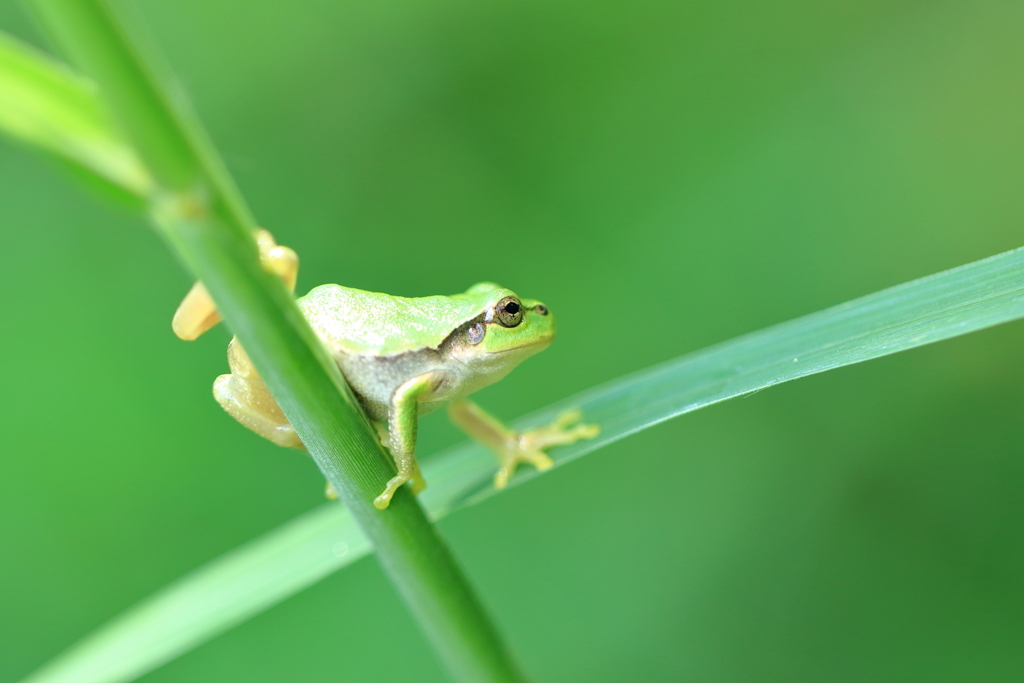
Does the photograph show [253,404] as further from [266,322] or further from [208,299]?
[266,322]

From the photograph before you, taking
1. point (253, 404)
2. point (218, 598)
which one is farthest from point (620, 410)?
point (218, 598)

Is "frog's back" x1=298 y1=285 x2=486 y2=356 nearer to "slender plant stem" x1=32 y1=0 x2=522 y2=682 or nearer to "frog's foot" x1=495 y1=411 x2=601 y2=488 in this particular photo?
"frog's foot" x1=495 y1=411 x2=601 y2=488

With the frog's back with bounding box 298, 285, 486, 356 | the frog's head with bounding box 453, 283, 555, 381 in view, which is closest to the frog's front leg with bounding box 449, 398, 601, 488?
the frog's head with bounding box 453, 283, 555, 381

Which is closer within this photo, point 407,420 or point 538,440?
point 407,420

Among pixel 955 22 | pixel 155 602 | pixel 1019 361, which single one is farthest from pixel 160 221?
pixel 955 22

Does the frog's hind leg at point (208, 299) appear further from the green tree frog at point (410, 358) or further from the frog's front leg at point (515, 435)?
the frog's front leg at point (515, 435)

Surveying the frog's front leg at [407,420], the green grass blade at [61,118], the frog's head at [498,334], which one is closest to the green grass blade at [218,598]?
the frog's front leg at [407,420]
